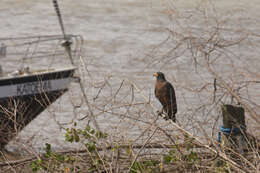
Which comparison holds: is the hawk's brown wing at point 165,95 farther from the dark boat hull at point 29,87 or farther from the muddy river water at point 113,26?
the muddy river water at point 113,26

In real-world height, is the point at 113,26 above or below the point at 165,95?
above

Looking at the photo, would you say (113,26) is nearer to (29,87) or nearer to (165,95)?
(29,87)

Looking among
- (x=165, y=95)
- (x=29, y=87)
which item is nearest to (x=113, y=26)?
(x=29, y=87)

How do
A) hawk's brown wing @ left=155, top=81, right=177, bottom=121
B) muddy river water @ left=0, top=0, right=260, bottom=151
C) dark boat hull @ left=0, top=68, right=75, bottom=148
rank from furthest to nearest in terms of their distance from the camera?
muddy river water @ left=0, top=0, right=260, bottom=151 < dark boat hull @ left=0, top=68, right=75, bottom=148 < hawk's brown wing @ left=155, top=81, right=177, bottom=121

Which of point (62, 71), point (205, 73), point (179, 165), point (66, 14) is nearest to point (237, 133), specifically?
point (179, 165)

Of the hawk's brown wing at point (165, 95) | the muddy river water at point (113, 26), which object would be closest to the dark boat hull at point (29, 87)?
the muddy river water at point (113, 26)

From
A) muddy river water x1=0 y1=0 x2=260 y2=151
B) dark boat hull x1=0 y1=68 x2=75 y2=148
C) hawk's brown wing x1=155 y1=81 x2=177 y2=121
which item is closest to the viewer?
hawk's brown wing x1=155 y1=81 x2=177 y2=121

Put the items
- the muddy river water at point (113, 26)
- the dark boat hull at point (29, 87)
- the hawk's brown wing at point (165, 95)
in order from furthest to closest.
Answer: the muddy river water at point (113, 26) < the dark boat hull at point (29, 87) < the hawk's brown wing at point (165, 95)

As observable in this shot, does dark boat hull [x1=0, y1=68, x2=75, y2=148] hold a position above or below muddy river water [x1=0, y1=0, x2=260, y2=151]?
below

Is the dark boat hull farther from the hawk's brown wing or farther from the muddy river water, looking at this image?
the hawk's brown wing

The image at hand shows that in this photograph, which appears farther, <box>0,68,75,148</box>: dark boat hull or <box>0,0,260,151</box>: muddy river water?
<box>0,0,260,151</box>: muddy river water

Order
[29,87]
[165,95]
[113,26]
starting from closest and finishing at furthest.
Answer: [165,95] → [29,87] → [113,26]

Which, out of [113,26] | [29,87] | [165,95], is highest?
[113,26]

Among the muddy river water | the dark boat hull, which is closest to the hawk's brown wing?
the dark boat hull
